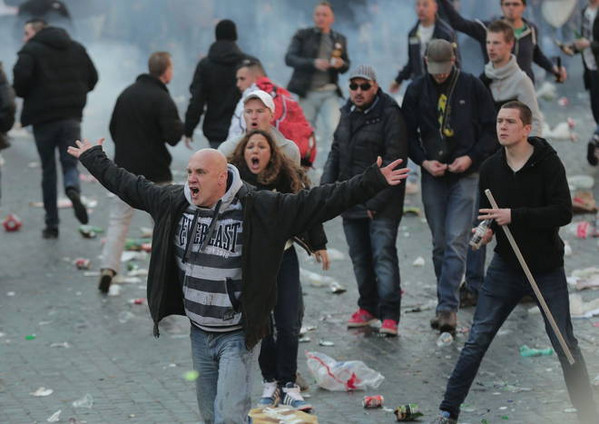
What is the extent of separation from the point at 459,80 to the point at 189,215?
142 inches

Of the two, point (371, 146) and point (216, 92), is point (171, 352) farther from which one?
point (216, 92)

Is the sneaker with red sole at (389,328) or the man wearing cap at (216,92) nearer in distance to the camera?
the sneaker with red sole at (389,328)

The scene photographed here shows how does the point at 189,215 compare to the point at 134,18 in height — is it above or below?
below

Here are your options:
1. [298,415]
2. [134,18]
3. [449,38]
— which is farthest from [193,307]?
[134,18]

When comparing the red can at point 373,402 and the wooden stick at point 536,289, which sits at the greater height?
the wooden stick at point 536,289

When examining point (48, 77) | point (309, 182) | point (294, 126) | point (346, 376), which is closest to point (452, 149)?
point (294, 126)

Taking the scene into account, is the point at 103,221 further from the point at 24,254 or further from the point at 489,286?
the point at 489,286

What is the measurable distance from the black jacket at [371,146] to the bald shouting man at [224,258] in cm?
295

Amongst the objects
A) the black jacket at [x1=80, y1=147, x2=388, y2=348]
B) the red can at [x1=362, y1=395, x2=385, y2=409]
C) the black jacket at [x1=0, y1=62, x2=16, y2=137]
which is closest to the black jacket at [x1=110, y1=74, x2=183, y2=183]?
the black jacket at [x1=0, y1=62, x2=16, y2=137]

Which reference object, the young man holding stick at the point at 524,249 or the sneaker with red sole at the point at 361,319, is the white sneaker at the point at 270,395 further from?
the sneaker with red sole at the point at 361,319

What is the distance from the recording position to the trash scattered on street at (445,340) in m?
8.99

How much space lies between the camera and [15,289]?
35.9 feet

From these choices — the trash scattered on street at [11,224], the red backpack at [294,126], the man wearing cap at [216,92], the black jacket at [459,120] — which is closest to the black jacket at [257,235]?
the red backpack at [294,126]

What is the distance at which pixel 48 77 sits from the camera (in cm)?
1250
